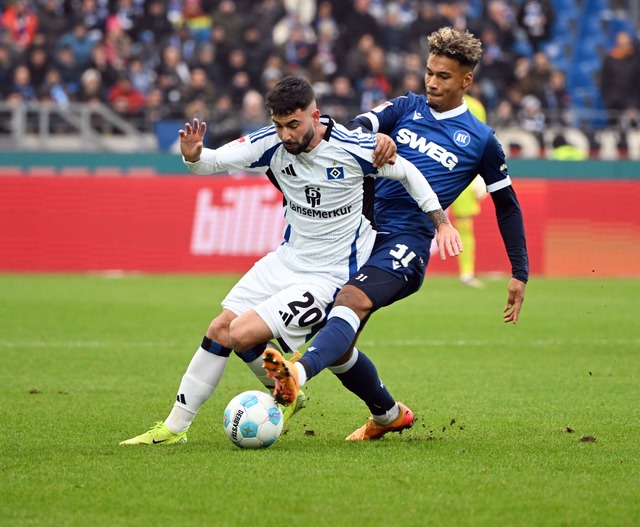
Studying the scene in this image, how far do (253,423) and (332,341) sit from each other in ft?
2.02

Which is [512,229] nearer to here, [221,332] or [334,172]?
[334,172]

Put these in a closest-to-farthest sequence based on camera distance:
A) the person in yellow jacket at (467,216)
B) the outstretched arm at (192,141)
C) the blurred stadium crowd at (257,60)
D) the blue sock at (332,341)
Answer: the blue sock at (332,341)
the outstretched arm at (192,141)
the person in yellow jacket at (467,216)
the blurred stadium crowd at (257,60)

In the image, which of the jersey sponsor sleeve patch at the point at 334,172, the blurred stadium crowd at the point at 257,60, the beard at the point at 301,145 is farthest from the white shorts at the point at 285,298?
the blurred stadium crowd at the point at 257,60

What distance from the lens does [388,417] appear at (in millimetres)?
6469

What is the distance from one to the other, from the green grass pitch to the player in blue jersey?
38 centimetres

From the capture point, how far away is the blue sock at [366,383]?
6387mm

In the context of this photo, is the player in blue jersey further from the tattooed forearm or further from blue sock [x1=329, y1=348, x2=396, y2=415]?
the tattooed forearm

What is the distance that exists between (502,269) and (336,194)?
12.2m

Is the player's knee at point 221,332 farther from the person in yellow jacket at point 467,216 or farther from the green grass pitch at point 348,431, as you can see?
the person in yellow jacket at point 467,216

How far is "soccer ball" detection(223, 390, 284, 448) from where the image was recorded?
19.3 ft

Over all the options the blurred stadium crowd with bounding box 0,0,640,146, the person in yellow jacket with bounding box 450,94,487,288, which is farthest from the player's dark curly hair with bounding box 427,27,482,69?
the blurred stadium crowd with bounding box 0,0,640,146

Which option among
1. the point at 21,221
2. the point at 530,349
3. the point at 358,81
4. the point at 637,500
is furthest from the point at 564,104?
the point at 637,500

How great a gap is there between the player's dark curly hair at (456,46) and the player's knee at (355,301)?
5.08ft

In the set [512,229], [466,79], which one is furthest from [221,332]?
[466,79]
